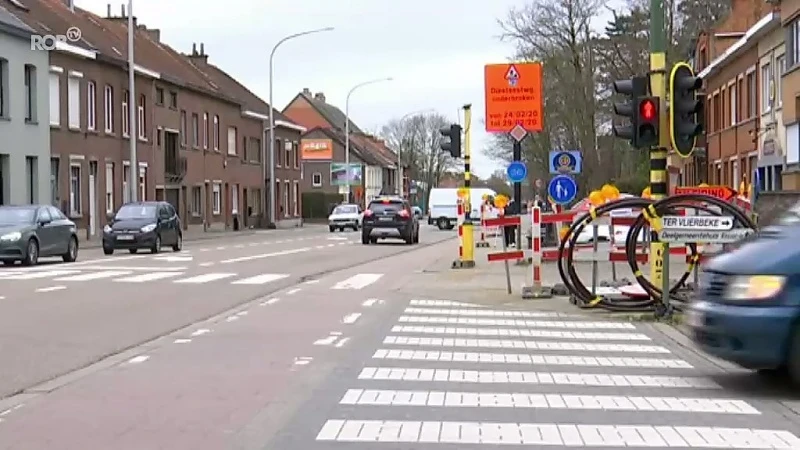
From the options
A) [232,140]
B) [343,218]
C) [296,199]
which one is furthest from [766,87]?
[296,199]

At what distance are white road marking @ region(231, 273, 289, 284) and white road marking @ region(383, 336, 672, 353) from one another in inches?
355

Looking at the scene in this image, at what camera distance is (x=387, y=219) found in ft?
139

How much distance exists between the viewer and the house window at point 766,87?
1592 inches

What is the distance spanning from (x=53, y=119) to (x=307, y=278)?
24.8 m

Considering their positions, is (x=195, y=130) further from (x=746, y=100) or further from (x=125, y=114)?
(x=746, y=100)

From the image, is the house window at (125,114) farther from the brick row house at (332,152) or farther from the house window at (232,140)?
the brick row house at (332,152)

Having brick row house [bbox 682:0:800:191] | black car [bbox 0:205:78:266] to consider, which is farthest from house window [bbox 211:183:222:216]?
black car [bbox 0:205:78:266]

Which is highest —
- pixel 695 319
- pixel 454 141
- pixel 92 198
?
pixel 454 141

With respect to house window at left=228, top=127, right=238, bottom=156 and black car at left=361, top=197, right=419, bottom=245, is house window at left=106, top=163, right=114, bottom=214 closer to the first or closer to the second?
black car at left=361, top=197, right=419, bottom=245

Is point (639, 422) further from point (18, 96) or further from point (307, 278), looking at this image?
point (18, 96)

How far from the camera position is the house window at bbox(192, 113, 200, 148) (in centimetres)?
6272

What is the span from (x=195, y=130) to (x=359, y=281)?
4243 centimetres

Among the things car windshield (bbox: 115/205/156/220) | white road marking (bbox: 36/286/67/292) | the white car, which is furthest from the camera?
the white car

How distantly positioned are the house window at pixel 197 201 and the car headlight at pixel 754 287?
54913 millimetres
